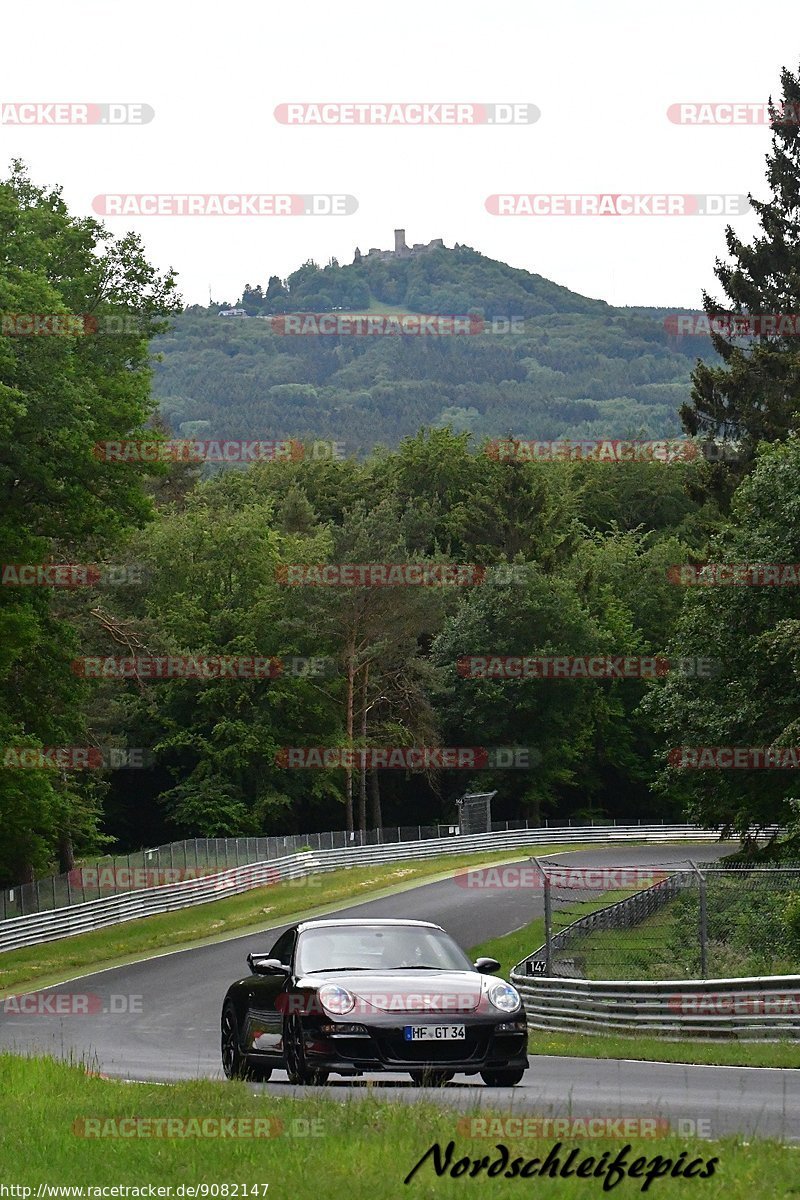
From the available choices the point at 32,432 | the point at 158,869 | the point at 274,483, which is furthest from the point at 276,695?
the point at 32,432

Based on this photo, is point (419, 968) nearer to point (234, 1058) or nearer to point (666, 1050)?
point (234, 1058)

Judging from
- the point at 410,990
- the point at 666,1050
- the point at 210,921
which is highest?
the point at 410,990

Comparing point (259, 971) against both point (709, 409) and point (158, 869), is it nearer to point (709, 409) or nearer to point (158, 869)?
point (158, 869)

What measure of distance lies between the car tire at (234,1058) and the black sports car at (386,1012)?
0.88 feet

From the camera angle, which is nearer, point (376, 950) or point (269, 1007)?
point (269, 1007)

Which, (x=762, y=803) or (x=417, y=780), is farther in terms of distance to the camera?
(x=417, y=780)

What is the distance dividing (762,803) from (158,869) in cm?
1849

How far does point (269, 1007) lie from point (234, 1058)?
1310 millimetres

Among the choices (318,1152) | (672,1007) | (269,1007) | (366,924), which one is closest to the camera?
(318,1152)

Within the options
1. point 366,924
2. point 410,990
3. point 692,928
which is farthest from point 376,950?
point 692,928

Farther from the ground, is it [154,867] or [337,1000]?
[337,1000]

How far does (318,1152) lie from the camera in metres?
8.52

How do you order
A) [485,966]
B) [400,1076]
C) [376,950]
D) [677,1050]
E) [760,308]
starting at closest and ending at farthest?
1. [485,966]
2. [376,950]
3. [400,1076]
4. [677,1050]
5. [760,308]

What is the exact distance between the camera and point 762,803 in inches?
1513
